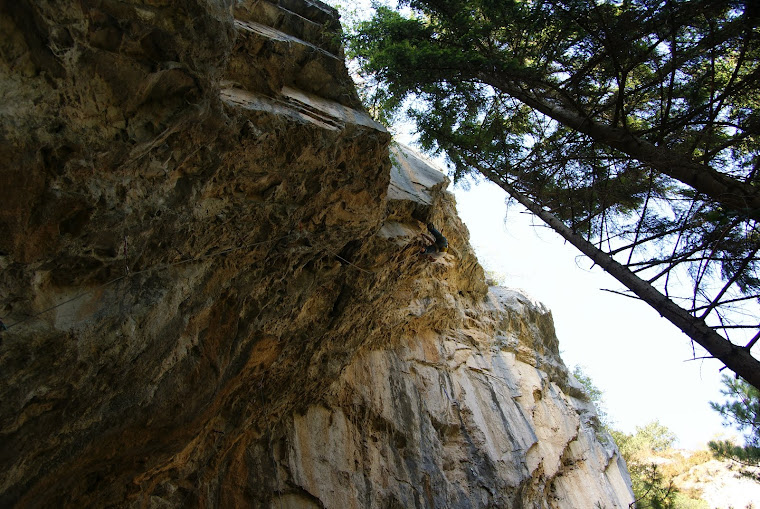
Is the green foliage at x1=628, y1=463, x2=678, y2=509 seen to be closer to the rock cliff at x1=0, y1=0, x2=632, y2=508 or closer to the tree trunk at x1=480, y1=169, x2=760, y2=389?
the rock cliff at x1=0, y1=0, x2=632, y2=508

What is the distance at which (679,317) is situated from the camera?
14.9ft

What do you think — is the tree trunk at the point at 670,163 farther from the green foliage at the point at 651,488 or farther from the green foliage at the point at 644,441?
the green foliage at the point at 644,441

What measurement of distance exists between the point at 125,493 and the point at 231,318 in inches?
96.6

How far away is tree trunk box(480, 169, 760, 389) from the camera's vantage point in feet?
13.0

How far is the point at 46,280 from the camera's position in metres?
3.61

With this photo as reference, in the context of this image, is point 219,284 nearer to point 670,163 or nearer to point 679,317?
point 679,317

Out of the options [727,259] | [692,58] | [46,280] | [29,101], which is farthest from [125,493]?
[692,58]

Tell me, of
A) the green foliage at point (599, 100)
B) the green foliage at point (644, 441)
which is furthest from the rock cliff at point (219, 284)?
the green foliage at point (644, 441)

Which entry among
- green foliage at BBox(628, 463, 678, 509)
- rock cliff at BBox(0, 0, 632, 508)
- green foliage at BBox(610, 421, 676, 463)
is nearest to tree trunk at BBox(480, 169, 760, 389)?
rock cliff at BBox(0, 0, 632, 508)

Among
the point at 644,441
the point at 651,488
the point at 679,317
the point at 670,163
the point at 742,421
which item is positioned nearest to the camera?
the point at 679,317

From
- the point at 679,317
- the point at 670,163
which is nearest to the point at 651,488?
the point at 679,317

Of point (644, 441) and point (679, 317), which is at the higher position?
point (644, 441)

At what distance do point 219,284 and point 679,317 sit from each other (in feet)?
15.1

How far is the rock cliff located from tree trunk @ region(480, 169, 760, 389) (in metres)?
2.60
